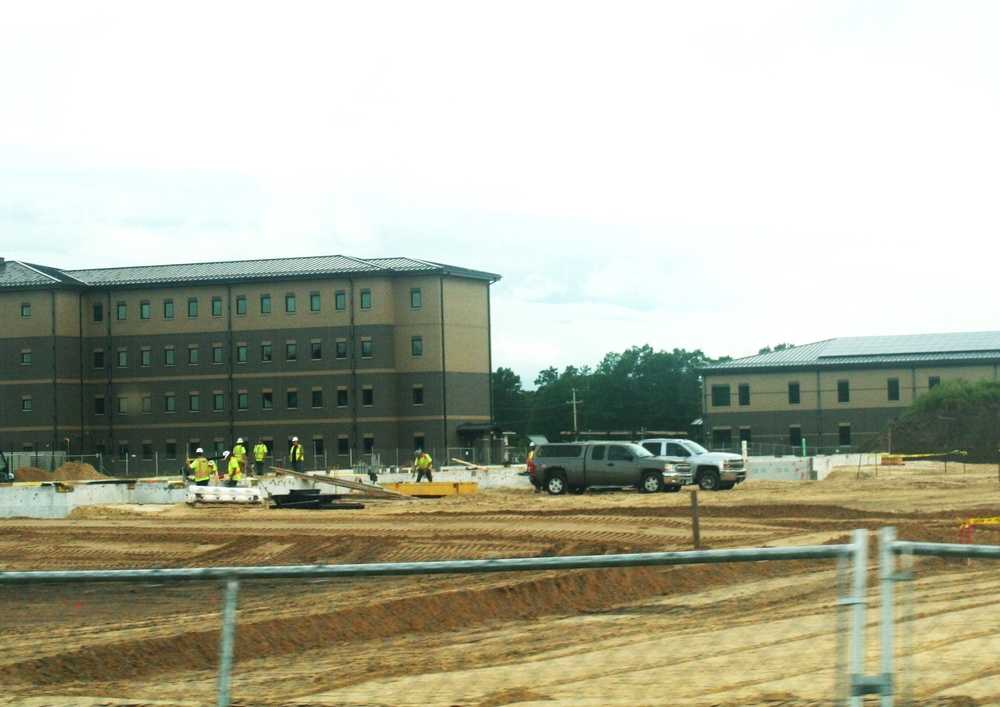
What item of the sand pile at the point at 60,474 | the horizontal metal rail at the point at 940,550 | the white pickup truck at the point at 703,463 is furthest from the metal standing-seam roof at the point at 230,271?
the horizontal metal rail at the point at 940,550

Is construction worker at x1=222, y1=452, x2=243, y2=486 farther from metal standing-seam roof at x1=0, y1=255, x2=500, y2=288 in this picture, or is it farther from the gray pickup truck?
metal standing-seam roof at x1=0, y1=255, x2=500, y2=288

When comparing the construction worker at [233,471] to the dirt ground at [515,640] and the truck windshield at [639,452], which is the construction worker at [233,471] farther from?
the dirt ground at [515,640]

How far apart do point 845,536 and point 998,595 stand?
15.5 metres

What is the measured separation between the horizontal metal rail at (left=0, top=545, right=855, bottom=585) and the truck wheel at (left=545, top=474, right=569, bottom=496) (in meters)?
35.0

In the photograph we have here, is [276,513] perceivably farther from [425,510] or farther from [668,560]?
[668,560]

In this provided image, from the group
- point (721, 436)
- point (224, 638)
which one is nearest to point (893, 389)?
point (721, 436)

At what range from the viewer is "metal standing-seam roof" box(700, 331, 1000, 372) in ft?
275

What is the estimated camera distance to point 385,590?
6.00 metres

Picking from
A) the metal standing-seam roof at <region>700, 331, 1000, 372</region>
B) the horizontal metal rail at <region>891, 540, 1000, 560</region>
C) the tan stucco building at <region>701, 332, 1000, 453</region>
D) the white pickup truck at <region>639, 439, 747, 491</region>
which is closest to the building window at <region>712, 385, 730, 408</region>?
the tan stucco building at <region>701, 332, 1000, 453</region>

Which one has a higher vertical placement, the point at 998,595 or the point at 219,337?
the point at 219,337

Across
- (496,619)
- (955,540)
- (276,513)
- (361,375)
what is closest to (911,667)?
(496,619)

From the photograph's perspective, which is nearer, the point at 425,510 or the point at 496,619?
the point at 496,619

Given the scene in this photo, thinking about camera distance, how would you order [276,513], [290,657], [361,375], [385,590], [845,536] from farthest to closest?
[361,375] → [276,513] → [845,536] → [385,590] → [290,657]

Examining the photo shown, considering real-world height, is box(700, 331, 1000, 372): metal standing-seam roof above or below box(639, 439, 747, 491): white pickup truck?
above
